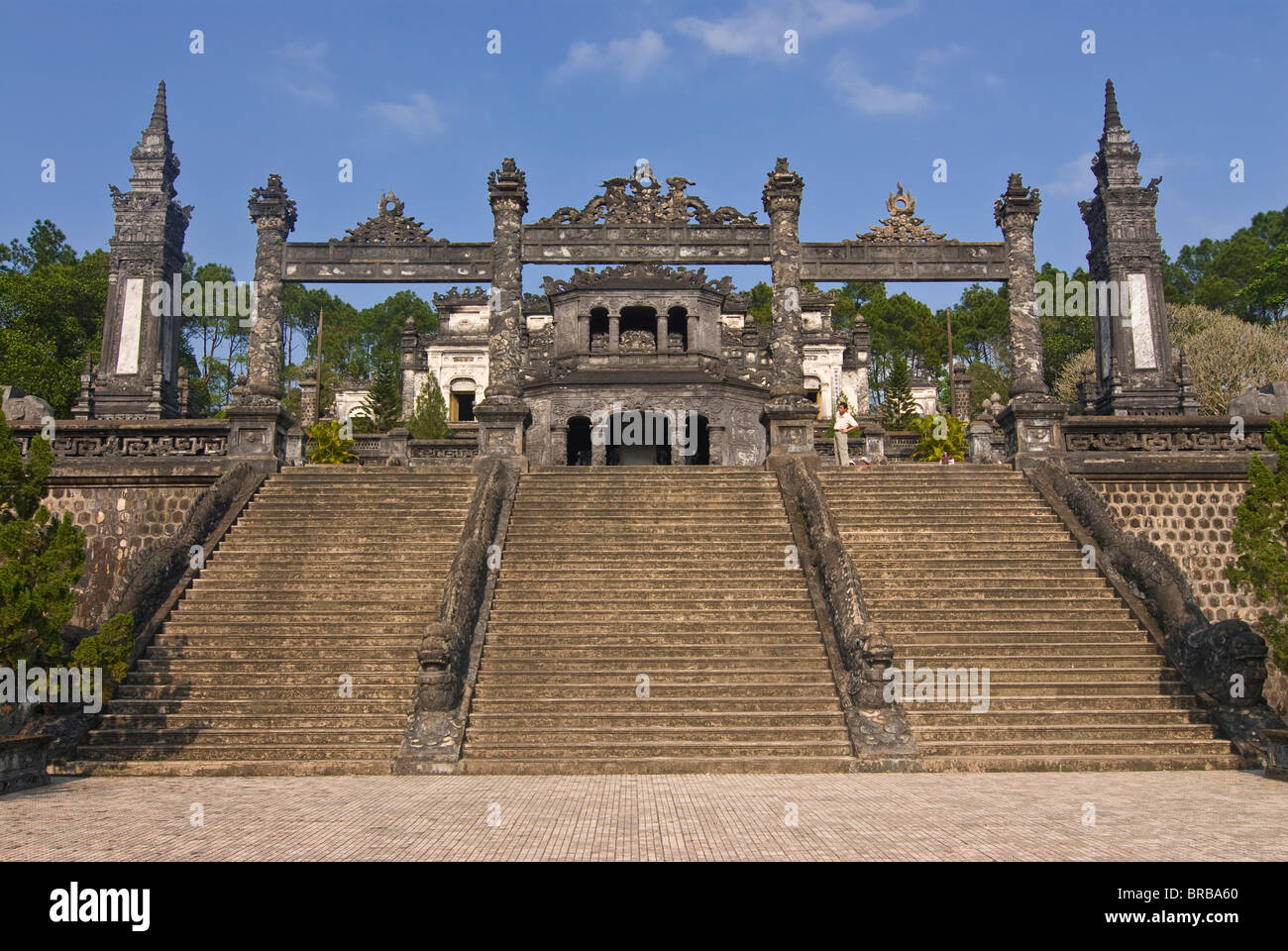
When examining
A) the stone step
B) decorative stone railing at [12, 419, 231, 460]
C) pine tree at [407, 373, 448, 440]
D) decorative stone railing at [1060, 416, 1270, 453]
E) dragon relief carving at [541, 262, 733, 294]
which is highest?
dragon relief carving at [541, 262, 733, 294]

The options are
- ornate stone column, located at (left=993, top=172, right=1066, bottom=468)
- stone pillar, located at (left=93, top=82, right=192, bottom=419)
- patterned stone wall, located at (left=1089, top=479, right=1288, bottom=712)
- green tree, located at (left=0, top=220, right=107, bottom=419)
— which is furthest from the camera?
green tree, located at (left=0, top=220, right=107, bottom=419)

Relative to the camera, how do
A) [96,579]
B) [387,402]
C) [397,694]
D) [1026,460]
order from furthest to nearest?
[387,402] → [1026,460] → [96,579] → [397,694]

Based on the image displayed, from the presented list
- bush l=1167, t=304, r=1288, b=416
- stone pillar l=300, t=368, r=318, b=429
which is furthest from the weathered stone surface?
stone pillar l=300, t=368, r=318, b=429

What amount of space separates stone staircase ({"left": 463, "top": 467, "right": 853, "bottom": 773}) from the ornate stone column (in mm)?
4950

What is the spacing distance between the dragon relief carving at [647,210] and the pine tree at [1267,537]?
40.1ft

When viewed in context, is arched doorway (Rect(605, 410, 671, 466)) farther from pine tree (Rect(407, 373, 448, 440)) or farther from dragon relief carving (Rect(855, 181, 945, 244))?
dragon relief carving (Rect(855, 181, 945, 244))

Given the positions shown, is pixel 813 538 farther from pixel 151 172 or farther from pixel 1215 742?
pixel 151 172

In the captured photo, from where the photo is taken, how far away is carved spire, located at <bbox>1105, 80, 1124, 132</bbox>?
22.8 m

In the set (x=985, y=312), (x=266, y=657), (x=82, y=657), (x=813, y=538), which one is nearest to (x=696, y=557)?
(x=813, y=538)

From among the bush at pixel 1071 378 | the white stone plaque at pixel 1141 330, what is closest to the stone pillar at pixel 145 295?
the white stone plaque at pixel 1141 330

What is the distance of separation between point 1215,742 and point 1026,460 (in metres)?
7.35

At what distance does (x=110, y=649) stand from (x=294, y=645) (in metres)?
2.54

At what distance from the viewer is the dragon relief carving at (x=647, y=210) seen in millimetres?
20016

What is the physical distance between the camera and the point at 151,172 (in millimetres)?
24250
